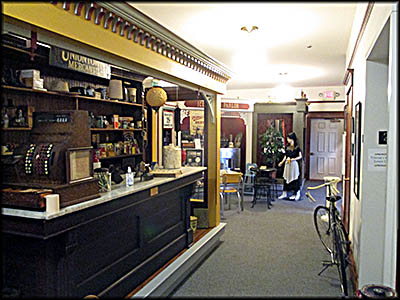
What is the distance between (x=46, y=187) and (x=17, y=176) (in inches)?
10.7

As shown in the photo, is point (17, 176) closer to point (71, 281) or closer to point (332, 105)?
point (71, 281)

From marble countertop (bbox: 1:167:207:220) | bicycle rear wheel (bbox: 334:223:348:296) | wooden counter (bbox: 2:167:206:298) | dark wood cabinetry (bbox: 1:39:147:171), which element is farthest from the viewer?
dark wood cabinetry (bbox: 1:39:147:171)

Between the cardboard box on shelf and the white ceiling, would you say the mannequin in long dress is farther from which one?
the cardboard box on shelf

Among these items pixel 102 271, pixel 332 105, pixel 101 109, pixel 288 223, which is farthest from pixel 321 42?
pixel 332 105

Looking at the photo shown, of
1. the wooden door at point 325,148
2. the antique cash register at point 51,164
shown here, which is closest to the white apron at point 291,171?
the wooden door at point 325,148

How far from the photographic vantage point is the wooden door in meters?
10.0

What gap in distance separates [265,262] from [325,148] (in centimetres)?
699

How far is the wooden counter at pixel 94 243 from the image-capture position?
6.80 ft

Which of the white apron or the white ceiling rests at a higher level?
the white ceiling

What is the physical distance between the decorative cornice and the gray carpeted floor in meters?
1.92

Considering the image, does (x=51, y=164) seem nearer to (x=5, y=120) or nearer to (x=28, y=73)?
(x=5, y=120)

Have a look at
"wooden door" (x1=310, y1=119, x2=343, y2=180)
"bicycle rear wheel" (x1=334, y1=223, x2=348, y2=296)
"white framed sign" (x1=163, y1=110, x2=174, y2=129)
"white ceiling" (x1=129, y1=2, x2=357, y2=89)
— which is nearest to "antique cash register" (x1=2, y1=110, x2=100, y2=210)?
"white ceiling" (x1=129, y1=2, x2=357, y2=89)

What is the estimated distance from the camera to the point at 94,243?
8.27ft

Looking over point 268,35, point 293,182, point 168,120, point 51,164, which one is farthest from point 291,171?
point 51,164
